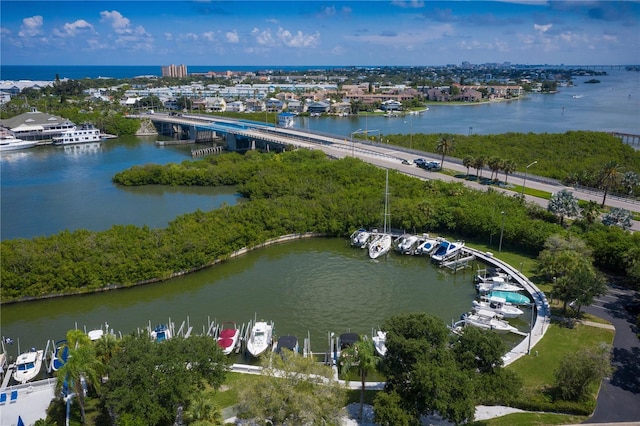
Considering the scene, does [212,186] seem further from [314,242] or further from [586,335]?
[586,335]

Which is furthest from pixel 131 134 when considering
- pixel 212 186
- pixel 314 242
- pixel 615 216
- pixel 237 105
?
pixel 615 216

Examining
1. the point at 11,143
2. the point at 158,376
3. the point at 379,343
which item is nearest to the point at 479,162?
the point at 379,343

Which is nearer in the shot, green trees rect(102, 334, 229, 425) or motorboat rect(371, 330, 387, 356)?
green trees rect(102, 334, 229, 425)

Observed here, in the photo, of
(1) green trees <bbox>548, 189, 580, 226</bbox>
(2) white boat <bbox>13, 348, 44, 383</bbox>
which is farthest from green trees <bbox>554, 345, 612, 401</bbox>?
(2) white boat <bbox>13, 348, 44, 383</bbox>

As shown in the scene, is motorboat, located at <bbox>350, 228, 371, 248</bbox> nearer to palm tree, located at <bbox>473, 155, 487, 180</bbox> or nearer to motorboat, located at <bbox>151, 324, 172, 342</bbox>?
motorboat, located at <bbox>151, 324, 172, 342</bbox>

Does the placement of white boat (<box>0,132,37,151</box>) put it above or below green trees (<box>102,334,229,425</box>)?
above

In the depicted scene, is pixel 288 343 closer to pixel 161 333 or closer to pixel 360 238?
pixel 161 333
